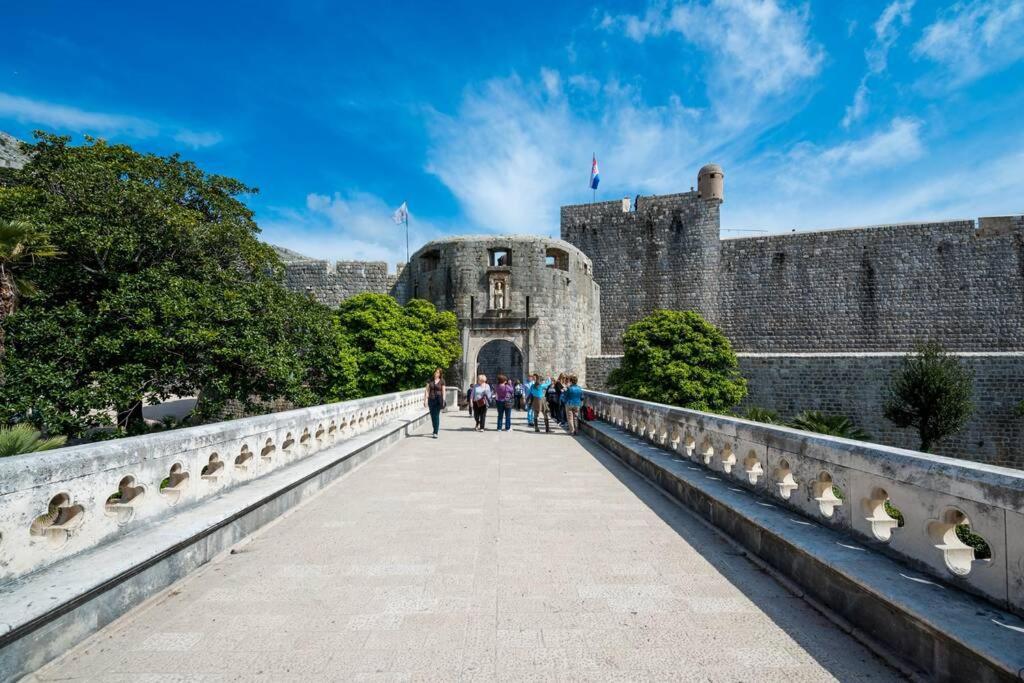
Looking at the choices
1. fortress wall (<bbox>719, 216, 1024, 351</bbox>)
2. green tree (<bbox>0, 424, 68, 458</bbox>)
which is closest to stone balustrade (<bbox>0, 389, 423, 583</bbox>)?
green tree (<bbox>0, 424, 68, 458</bbox>)

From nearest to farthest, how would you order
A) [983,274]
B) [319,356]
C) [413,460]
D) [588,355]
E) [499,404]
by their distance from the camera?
[413,460]
[499,404]
[319,356]
[983,274]
[588,355]

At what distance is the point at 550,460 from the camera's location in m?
7.69

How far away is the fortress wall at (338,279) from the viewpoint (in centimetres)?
2627

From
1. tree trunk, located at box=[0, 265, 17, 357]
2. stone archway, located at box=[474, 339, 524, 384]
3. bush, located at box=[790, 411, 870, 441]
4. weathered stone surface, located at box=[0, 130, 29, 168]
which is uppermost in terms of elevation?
weathered stone surface, located at box=[0, 130, 29, 168]

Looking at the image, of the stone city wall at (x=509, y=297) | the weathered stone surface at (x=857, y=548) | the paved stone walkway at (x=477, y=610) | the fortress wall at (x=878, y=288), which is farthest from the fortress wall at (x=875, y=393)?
the paved stone walkway at (x=477, y=610)

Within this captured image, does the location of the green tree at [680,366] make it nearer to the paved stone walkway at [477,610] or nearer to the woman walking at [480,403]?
the woman walking at [480,403]

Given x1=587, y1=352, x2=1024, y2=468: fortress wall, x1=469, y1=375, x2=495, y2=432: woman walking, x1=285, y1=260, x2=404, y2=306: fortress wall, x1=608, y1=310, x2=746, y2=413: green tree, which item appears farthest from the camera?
x1=285, y1=260, x2=404, y2=306: fortress wall

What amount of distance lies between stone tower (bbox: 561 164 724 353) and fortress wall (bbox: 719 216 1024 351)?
1.33 m

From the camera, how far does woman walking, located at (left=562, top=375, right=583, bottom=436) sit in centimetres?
1093

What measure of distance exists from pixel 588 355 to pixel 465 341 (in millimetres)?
6856

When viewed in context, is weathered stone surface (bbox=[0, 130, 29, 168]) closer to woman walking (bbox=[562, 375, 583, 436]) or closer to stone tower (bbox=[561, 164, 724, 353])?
woman walking (bbox=[562, 375, 583, 436])

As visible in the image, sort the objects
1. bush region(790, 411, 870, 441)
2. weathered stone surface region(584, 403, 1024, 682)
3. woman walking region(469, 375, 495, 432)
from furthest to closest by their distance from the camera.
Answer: bush region(790, 411, 870, 441), woman walking region(469, 375, 495, 432), weathered stone surface region(584, 403, 1024, 682)

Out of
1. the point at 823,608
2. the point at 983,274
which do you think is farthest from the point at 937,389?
the point at 823,608

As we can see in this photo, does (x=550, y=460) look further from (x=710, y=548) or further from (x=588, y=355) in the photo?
(x=588, y=355)
